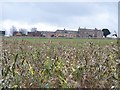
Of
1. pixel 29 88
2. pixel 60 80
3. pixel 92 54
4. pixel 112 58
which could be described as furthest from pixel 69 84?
pixel 92 54

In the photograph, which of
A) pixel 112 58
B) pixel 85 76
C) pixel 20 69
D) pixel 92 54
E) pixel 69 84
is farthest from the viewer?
pixel 92 54

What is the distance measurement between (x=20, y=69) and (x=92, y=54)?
42.8 inches

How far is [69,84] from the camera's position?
8.45 ft

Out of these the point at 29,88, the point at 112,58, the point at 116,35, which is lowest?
the point at 29,88

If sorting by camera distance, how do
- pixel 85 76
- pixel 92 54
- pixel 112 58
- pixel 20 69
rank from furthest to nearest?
pixel 92 54
pixel 112 58
pixel 20 69
pixel 85 76

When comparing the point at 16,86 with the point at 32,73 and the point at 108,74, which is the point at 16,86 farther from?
the point at 108,74

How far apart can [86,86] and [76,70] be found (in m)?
0.27

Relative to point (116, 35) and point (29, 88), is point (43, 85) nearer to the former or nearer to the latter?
point (29, 88)

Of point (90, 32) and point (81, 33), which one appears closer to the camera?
point (90, 32)

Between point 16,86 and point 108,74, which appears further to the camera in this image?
point 108,74

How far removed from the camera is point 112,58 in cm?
330

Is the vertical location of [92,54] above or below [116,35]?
below

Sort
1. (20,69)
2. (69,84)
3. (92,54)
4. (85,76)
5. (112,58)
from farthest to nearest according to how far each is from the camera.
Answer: (92,54) < (112,58) < (20,69) < (85,76) < (69,84)

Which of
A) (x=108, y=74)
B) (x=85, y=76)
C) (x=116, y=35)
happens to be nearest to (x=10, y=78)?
(x=85, y=76)
